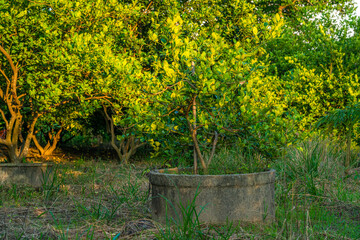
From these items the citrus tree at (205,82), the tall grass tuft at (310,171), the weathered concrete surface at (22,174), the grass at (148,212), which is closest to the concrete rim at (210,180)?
the grass at (148,212)

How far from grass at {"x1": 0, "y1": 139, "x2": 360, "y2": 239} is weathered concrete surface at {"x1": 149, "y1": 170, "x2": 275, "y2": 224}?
0.32ft

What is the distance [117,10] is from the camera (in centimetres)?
762

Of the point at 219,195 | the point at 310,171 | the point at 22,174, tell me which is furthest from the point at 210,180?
the point at 22,174

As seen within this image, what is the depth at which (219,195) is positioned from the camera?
353 centimetres

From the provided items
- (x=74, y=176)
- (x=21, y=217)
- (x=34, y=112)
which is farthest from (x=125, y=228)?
(x=34, y=112)

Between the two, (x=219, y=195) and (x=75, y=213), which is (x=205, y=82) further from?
(x=75, y=213)

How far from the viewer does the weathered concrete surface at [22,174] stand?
5965 mm

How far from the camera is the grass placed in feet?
10.5

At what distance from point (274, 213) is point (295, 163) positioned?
225 centimetres

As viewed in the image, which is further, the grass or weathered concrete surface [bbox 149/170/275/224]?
weathered concrete surface [bbox 149/170/275/224]

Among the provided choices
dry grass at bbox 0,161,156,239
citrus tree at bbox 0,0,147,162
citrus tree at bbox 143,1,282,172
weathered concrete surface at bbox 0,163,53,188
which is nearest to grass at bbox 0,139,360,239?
dry grass at bbox 0,161,156,239

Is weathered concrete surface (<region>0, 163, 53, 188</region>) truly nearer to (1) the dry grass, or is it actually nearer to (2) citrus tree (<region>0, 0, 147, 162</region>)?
(1) the dry grass

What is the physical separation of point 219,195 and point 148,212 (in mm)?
1015

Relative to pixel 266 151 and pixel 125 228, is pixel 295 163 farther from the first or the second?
pixel 125 228
